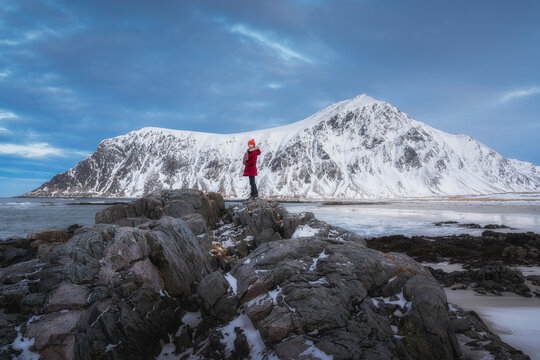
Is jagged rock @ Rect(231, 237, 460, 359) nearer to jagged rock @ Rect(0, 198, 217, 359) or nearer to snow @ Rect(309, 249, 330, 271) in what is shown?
snow @ Rect(309, 249, 330, 271)

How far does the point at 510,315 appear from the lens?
8.05 m

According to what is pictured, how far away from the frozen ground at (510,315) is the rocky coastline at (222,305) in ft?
1.75

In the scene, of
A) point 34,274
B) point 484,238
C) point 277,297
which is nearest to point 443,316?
point 277,297

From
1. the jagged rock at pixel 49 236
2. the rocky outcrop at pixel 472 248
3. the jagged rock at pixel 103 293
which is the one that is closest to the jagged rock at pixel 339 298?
the jagged rock at pixel 103 293

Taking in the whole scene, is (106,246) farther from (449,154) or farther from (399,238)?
(449,154)

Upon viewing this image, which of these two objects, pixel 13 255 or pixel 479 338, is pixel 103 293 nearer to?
pixel 479 338

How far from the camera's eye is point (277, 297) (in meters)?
6.72

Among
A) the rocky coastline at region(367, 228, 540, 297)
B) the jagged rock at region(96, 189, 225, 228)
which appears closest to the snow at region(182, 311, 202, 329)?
the rocky coastline at region(367, 228, 540, 297)

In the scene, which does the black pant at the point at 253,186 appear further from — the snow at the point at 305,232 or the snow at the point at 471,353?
the snow at the point at 471,353

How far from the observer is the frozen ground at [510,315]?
6.47 metres

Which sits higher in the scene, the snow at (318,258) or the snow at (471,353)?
the snow at (318,258)

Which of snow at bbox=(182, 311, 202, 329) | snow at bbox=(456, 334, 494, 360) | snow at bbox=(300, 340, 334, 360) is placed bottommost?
snow at bbox=(456, 334, 494, 360)

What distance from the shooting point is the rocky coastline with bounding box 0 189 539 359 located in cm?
556

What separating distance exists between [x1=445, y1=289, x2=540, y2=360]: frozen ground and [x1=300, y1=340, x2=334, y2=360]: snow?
5025 mm
